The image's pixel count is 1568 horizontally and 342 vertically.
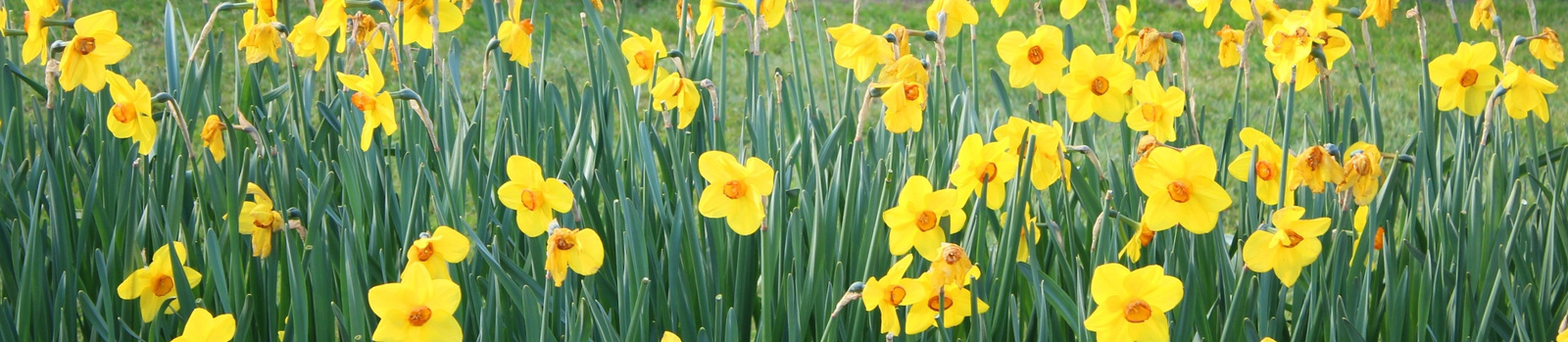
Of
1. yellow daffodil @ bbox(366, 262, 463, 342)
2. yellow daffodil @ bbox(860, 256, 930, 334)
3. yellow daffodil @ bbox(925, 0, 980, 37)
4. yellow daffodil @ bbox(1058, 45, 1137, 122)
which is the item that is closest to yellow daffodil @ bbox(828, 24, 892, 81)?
yellow daffodil @ bbox(925, 0, 980, 37)

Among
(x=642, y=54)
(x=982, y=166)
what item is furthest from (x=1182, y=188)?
(x=642, y=54)

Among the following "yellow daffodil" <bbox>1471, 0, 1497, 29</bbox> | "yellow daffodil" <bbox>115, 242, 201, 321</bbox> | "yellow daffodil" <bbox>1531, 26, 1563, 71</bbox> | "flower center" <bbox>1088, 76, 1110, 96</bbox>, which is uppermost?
Result: "yellow daffodil" <bbox>1471, 0, 1497, 29</bbox>

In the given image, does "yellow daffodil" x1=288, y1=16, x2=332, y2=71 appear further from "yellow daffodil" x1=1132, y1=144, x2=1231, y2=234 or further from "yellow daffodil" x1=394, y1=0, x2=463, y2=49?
"yellow daffodil" x1=1132, y1=144, x2=1231, y2=234

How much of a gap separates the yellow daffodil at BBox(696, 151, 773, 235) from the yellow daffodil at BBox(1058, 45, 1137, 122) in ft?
1.49

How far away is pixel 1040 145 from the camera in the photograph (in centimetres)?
127

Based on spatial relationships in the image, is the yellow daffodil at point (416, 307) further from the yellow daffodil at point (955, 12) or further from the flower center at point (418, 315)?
the yellow daffodil at point (955, 12)

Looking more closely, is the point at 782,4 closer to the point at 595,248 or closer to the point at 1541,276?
the point at 595,248

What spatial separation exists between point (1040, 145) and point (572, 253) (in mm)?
497

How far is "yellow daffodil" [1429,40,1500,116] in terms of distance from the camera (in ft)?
5.07

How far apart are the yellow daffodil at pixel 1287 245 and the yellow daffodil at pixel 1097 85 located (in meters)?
0.36

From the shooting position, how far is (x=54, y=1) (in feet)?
6.03

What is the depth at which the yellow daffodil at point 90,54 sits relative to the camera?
1546mm

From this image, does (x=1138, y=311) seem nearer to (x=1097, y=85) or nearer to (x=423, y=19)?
(x=1097, y=85)

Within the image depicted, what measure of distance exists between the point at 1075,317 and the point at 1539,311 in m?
0.56
